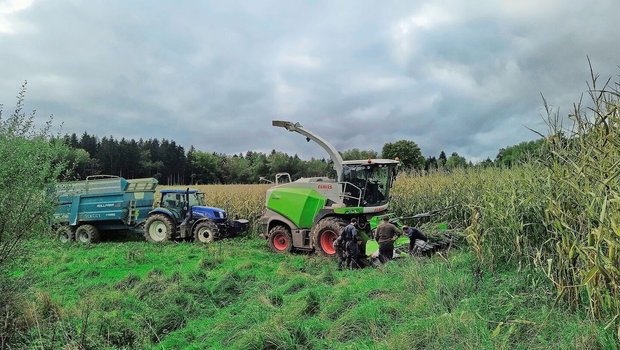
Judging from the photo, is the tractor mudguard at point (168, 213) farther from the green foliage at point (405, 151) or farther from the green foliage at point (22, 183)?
the green foliage at point (405, 151)

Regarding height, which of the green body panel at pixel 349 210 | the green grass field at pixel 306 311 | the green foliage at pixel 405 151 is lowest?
the green grass field at pixel 306 311

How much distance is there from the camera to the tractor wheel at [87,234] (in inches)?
602

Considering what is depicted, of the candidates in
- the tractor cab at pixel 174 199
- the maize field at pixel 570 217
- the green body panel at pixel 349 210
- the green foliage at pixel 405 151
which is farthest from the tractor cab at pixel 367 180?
the green foliage at pixel 405 151

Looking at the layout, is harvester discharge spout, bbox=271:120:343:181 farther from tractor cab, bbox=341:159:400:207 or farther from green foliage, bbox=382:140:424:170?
green foliage, bbox=382:140:424:170

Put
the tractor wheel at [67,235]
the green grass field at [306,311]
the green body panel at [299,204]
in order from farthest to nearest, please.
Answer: the tractor wheel at [67,235] → the green body panel at [299,204] → the green grass field at [306,311]

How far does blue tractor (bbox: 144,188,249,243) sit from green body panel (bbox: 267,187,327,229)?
3302 mm

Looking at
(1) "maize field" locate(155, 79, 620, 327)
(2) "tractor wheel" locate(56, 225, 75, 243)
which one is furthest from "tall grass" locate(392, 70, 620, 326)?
(2) "tractor wheel" locate(56, 225, 75, 243)

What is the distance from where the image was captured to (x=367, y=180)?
10.9 metres

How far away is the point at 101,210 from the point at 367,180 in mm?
9803

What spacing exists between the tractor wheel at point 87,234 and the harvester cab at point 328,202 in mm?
7440

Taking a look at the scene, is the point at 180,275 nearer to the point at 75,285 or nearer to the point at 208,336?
the point at 75,285

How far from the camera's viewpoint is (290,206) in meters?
11.2

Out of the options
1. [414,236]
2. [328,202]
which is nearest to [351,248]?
[414,236]

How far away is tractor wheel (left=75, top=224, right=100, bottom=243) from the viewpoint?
50.2 ft
